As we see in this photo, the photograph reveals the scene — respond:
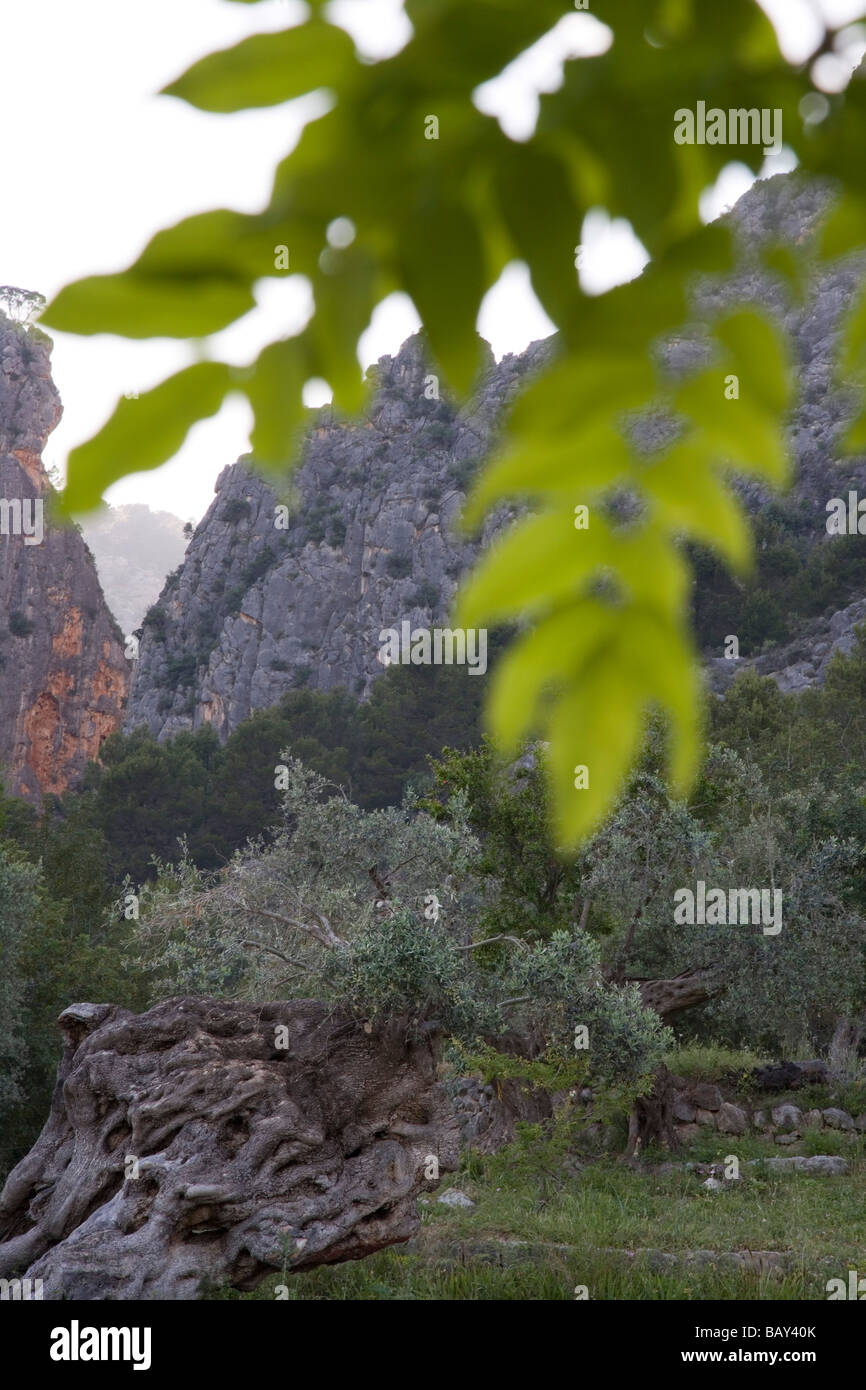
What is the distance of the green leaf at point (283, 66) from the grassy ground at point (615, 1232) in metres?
8.85

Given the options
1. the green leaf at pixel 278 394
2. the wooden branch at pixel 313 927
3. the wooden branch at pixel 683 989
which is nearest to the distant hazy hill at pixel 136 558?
the wooden branch at pixel 683 989

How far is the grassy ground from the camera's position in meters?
8.60

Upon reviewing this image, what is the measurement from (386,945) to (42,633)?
167 ft

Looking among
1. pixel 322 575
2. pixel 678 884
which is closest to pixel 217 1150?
pixel 678 884

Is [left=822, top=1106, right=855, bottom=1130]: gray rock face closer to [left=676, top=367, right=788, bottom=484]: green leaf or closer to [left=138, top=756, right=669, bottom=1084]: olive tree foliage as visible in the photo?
[left=138, top=756, right=669, bottom=1084]: olive tree foliage

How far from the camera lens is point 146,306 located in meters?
0.78

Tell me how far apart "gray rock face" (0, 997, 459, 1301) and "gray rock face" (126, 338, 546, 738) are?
51196mm

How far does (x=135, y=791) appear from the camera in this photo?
42.4 metres

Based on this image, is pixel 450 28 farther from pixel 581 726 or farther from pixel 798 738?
pixel 798 738

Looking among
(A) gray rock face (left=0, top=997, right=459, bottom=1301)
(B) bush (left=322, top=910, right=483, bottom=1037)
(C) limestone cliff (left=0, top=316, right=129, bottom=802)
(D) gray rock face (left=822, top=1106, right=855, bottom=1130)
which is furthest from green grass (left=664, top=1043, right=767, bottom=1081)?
(C) limestone cliff (left=0, top=316, right=129, bottom=802)

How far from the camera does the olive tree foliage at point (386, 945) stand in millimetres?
10039
